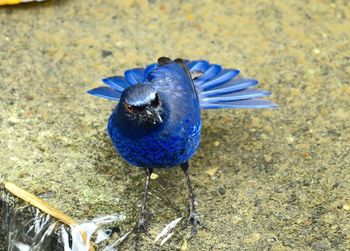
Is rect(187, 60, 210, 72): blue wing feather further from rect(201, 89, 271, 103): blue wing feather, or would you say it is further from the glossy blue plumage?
rect(201, 89, 271, 103): blue wing feather

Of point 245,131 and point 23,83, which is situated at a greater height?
point 23,83

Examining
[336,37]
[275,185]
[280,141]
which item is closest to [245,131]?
[280,141]

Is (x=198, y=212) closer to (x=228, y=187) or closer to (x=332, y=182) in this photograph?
(x=228, y=187)

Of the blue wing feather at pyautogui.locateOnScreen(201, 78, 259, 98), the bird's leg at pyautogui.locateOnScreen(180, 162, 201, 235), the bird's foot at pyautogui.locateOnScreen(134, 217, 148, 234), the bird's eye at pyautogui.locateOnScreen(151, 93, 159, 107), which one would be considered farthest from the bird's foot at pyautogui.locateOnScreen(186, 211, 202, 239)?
the blue wing feather at pyautogui.locateOnScreen(201, 78, 259, 98)

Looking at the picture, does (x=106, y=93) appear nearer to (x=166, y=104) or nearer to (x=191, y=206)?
(x=166, y=104)

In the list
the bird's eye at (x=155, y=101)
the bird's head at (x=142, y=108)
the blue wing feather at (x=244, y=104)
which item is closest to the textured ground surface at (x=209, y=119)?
the blue wing feather at (x=244, y=104)

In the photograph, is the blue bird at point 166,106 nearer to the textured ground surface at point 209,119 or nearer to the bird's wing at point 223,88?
the bird's wing at point 223,88

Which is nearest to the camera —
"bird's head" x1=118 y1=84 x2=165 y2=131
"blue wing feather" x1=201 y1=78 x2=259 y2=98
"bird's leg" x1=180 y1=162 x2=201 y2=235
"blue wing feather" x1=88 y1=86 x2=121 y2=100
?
"bird's head" x1=118 y1=84 x2=165 y2=131
